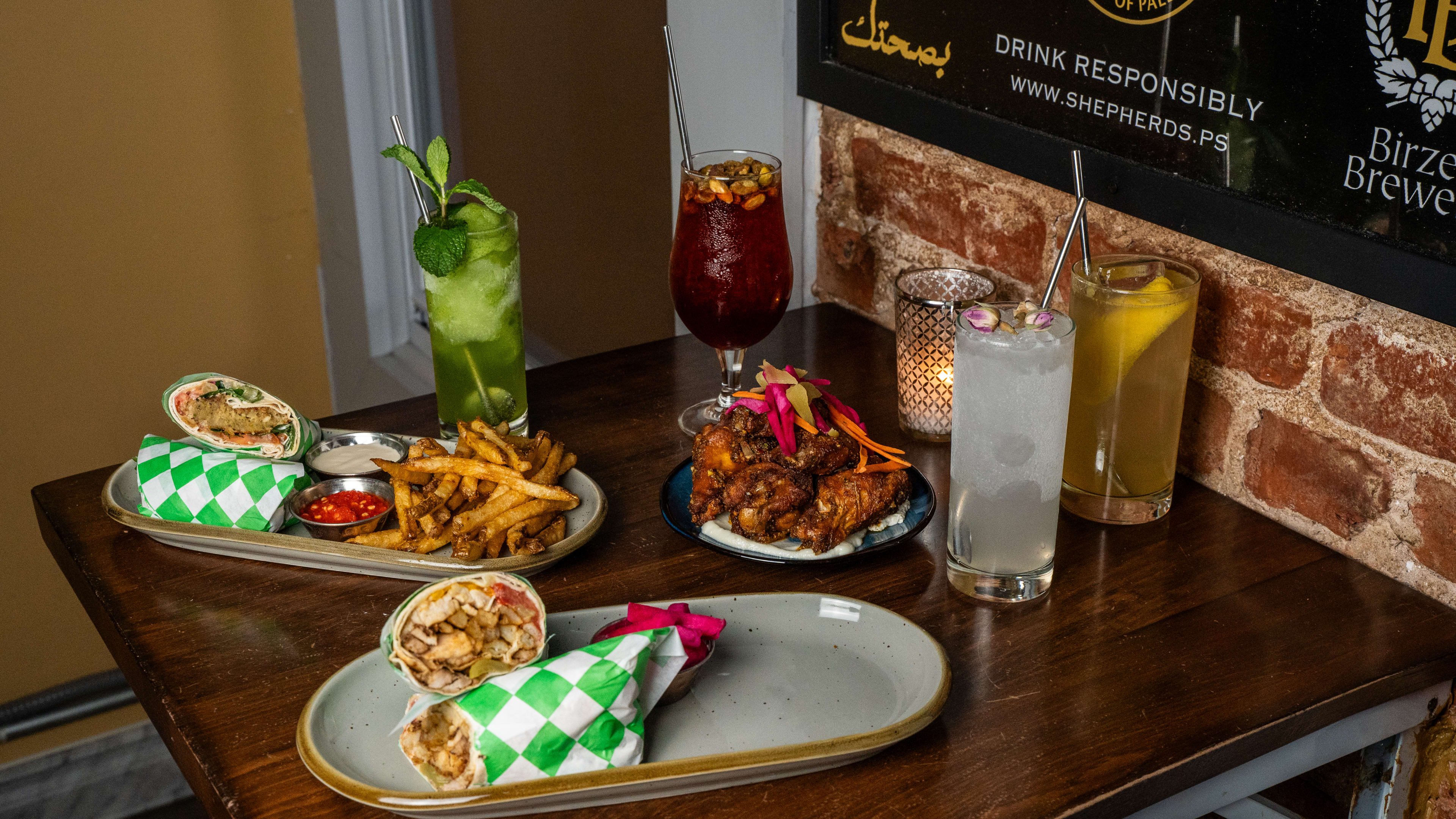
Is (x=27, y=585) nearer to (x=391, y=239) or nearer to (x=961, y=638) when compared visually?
(x=391, y=239)

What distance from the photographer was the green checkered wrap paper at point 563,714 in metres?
0.75

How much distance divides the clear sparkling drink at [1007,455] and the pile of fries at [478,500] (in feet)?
1.06

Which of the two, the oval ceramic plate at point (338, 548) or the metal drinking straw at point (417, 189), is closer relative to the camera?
the oval ceramic plate at point (338, 548)

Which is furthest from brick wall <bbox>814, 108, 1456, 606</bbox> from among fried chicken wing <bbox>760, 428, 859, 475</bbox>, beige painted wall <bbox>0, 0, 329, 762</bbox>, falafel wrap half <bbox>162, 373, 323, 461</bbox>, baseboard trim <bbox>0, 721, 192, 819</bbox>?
baseboard trim <bbox>0, 721, 192, 819</bbox>

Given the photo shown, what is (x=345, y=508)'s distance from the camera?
3.56 ft

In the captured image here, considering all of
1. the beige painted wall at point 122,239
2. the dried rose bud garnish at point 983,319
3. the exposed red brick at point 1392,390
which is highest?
the dried rose bud garnish at point 983,319

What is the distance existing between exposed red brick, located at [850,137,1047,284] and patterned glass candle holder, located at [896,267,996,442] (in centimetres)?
9

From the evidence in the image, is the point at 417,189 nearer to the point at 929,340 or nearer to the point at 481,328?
the point at 481,328

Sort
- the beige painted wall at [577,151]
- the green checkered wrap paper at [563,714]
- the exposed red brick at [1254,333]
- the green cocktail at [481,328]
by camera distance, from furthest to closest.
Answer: the beige painted wall at [577,151]
the green cocktail at [481,328]
the exposed red brick at [1254,333]
the green checkered wrap paper at [563,714]

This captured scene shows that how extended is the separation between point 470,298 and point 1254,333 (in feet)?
2.39

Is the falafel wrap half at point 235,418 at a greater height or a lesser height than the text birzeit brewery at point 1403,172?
lesser

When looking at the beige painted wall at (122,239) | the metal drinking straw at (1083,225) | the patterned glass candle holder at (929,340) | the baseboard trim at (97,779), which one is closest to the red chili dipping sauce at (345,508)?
the patterned glass candle holder at (929,340)

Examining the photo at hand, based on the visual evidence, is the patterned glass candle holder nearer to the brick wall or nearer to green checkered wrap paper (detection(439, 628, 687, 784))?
the brick wall

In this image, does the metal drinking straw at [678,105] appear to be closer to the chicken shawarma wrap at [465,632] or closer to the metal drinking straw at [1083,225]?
the metal drinking straw at [1083,225]
